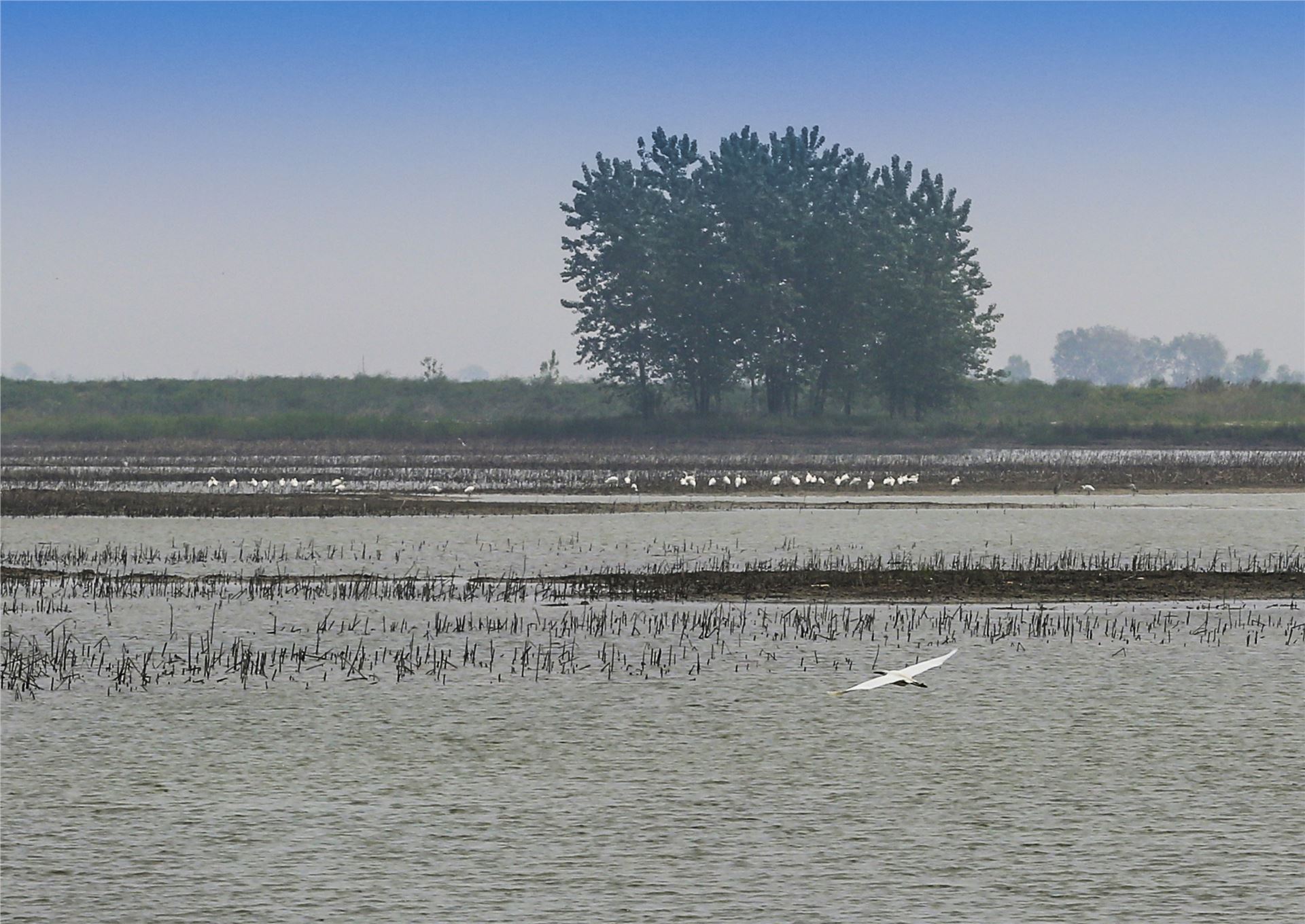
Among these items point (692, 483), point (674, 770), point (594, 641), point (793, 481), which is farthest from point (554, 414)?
point (674, 770)

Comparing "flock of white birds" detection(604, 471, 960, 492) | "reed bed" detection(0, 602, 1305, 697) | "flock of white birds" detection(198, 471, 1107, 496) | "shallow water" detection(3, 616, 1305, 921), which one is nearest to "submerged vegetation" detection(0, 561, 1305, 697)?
"reed bed" detection(0, 602, 1305, 697)

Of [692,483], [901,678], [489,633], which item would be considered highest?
[692,483]

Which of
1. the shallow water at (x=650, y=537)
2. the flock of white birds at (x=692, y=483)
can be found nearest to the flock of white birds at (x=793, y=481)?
the flock of white birds at (x=692, y=483)

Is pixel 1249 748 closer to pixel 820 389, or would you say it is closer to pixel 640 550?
pixel 640 550

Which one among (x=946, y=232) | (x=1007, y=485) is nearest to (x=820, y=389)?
(x=946, y=232)

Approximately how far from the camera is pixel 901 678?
51.6ft

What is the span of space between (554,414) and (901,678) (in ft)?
291

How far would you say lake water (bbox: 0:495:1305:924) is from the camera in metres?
10.3

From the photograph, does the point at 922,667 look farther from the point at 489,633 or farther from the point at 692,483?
the point at 692,483

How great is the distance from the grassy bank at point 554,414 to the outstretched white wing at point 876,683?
195ft

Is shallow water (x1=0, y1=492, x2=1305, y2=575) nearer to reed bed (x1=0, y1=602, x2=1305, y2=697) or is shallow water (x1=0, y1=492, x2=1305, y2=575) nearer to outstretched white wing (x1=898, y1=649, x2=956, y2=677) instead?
reed bed (x1=0, y1=602, x2=1305, y2=697)

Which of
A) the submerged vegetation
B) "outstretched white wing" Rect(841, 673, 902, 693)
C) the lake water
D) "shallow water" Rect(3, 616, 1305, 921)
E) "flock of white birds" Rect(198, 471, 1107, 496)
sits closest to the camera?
"shallow water" Rect(3, 616, 1305, 921)

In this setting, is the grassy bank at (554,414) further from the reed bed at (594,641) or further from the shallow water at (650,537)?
the reed bed at (594,641)

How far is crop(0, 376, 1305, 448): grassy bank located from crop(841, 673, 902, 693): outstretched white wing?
59.5m
